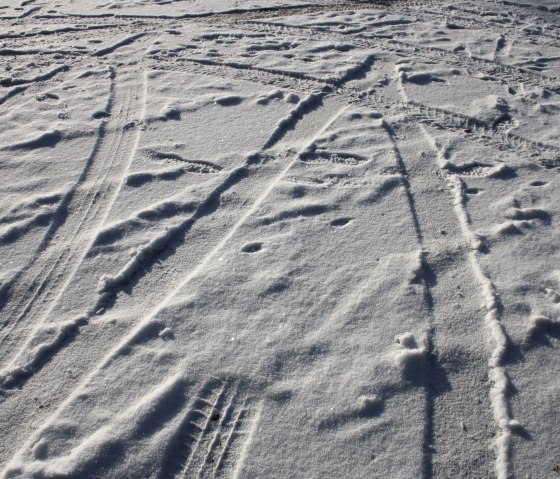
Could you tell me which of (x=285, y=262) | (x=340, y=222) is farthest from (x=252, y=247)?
(x=340, y=222)

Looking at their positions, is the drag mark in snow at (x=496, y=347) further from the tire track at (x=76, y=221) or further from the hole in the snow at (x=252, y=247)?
the tire track at (x=76, y=221)

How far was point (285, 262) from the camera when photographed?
9.00ft

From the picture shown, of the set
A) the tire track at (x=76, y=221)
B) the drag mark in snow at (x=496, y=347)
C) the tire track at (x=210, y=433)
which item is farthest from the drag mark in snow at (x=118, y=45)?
the tire track at (x=210, y=433)

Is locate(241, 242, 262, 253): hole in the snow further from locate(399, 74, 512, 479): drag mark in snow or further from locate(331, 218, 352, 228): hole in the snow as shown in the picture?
locate(399, 74, 512, 479): drag mark in snow

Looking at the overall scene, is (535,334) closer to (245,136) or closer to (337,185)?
(337,185)

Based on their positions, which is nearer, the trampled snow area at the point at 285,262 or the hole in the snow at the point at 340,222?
the trampled snow area at the point at 285,262

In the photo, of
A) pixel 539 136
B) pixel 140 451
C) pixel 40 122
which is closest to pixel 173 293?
pixel 140 451

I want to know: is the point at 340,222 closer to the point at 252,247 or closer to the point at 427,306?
the point at 252,247

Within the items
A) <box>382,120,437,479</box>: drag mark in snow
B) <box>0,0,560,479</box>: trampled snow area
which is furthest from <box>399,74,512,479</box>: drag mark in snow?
<box>382,120,437,479</box>: drag mark in snow

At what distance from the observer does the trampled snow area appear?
2.03m

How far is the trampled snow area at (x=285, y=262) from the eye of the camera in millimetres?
2029

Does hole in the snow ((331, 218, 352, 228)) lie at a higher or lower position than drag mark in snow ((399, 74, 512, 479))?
higher

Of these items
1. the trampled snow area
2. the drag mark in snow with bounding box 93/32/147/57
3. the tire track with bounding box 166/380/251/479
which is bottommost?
the tire track with bounding box 166/380/251/479

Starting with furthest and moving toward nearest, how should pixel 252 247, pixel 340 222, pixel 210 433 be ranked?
1. pixel 340 222
2. pixel 252 247
3. pixel 210 433
